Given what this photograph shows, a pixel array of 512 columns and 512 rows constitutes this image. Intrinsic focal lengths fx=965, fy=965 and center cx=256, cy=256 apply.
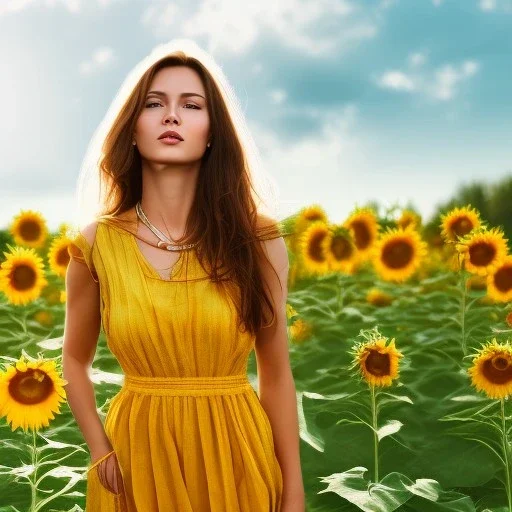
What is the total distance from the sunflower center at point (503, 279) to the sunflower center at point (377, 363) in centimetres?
73

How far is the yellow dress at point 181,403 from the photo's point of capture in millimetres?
1783

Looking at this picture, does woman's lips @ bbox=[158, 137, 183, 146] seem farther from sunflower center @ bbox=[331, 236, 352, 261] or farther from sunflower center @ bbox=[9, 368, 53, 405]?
sunflower center @ bbox=[331, 236, 352, 261]

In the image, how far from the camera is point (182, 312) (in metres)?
1.78

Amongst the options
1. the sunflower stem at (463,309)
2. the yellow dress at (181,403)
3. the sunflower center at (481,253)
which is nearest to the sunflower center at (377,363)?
the sunflower stem at (463,309)

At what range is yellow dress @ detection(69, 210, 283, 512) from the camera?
5.85 ft

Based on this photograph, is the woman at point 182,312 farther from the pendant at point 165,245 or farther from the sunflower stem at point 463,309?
the sunflower stem at point 463,309

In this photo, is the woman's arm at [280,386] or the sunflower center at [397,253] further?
the sunflower center at [397,253]

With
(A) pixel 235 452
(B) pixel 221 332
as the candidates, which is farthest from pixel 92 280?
(A) pixel 235 452

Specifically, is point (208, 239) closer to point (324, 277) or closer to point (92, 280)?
point (92, 280)

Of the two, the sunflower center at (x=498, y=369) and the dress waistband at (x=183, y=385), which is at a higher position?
the dress waistband at (x=183, y=385)

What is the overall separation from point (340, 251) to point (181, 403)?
1.91 m

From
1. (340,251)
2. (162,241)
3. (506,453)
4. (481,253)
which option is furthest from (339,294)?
(162,241)

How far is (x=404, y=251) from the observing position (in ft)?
12.3

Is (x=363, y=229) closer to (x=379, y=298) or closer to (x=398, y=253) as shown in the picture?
(x=398, y=253)
